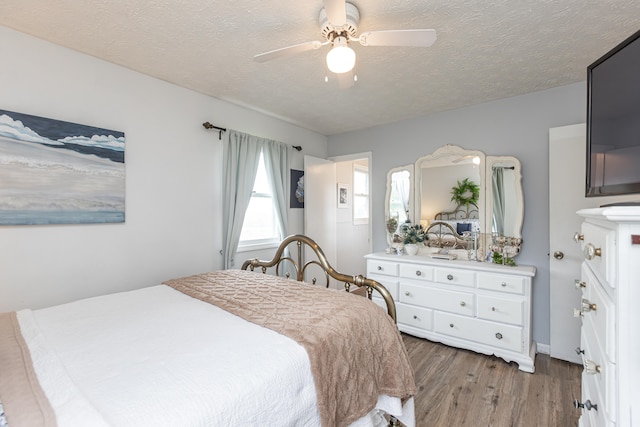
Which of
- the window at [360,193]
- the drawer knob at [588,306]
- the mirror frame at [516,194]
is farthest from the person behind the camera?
the window at [360,193]

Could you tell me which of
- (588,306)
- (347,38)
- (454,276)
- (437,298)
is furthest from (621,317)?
(437,298)

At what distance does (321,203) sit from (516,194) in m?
2.31

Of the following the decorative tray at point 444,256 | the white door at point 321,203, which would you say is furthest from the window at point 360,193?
the decorative tray at point 444,256

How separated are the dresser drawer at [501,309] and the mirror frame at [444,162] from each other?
83 cm

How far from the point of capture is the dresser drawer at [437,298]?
9.05 ft

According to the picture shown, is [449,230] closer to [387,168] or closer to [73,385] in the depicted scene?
[387,168]

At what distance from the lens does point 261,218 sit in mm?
3561

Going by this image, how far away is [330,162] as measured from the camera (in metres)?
4.28

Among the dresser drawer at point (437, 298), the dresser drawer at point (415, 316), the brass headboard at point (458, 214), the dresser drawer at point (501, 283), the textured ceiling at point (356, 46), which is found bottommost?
the dresser drawer at point (415, 316)

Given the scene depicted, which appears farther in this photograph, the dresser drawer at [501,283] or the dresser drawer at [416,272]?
the dresser drawer at [416,272]

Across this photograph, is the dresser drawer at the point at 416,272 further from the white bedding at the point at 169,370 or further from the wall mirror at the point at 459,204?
the white bedding at the point at 169,370

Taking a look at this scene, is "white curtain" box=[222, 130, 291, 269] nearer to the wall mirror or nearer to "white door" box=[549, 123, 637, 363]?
the wall mirror

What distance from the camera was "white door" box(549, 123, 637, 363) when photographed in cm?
253

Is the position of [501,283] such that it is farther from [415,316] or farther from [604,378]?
[604,378]
